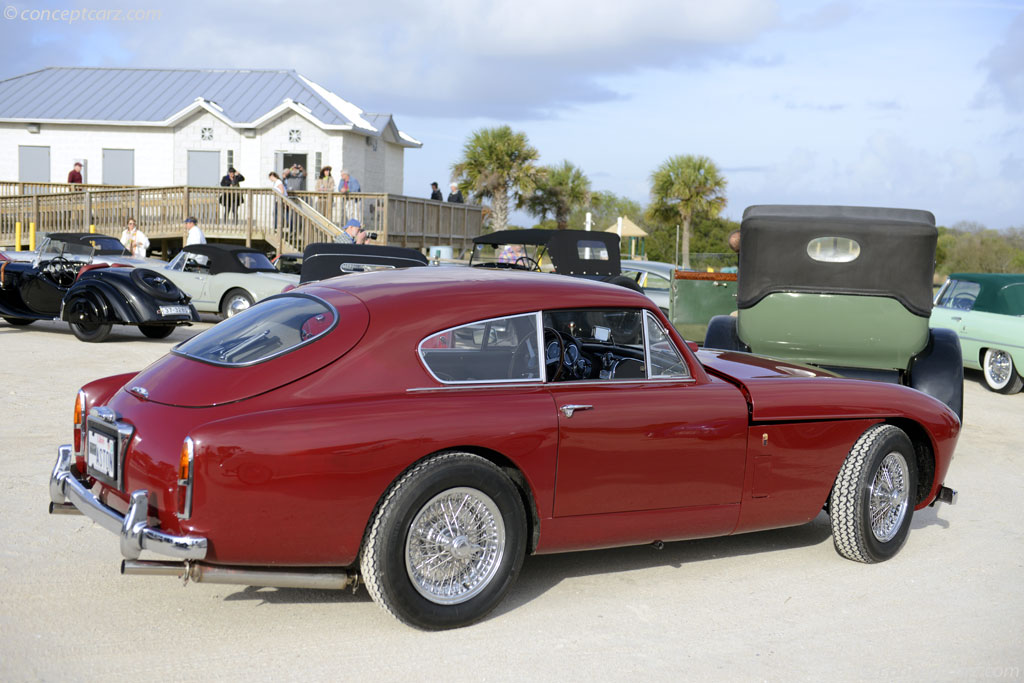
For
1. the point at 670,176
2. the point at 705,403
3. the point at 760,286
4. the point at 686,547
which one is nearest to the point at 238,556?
the point at 705,403

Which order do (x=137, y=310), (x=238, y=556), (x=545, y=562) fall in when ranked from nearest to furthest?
(x=238, y=556) → (x=545, y=562) → (x=137, y=310)

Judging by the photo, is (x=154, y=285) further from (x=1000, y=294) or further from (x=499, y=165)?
(x=499, y=165)

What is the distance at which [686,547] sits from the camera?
5715mm

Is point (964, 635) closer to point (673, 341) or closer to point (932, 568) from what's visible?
point (932, 568)

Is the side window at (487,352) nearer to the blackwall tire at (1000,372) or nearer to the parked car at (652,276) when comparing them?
the blackwall tire at (1000,372)

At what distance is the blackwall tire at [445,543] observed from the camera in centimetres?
411

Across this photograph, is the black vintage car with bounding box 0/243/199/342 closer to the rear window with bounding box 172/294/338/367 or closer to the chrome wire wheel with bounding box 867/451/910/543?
the rear window with bounding box 172/294/338/367

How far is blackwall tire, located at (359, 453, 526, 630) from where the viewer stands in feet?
13.5

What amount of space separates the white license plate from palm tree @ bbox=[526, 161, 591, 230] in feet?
125

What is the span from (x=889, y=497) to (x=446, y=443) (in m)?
2.78

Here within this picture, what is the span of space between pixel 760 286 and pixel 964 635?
4.31m

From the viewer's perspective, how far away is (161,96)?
112 ft

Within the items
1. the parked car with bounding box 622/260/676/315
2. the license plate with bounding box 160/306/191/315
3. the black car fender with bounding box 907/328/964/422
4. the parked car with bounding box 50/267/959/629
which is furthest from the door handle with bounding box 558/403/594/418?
the parked car with bounding box 622/260/676/315

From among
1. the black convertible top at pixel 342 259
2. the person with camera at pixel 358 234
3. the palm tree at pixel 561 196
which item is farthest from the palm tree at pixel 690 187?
the black convertible top at pixel 342 259
